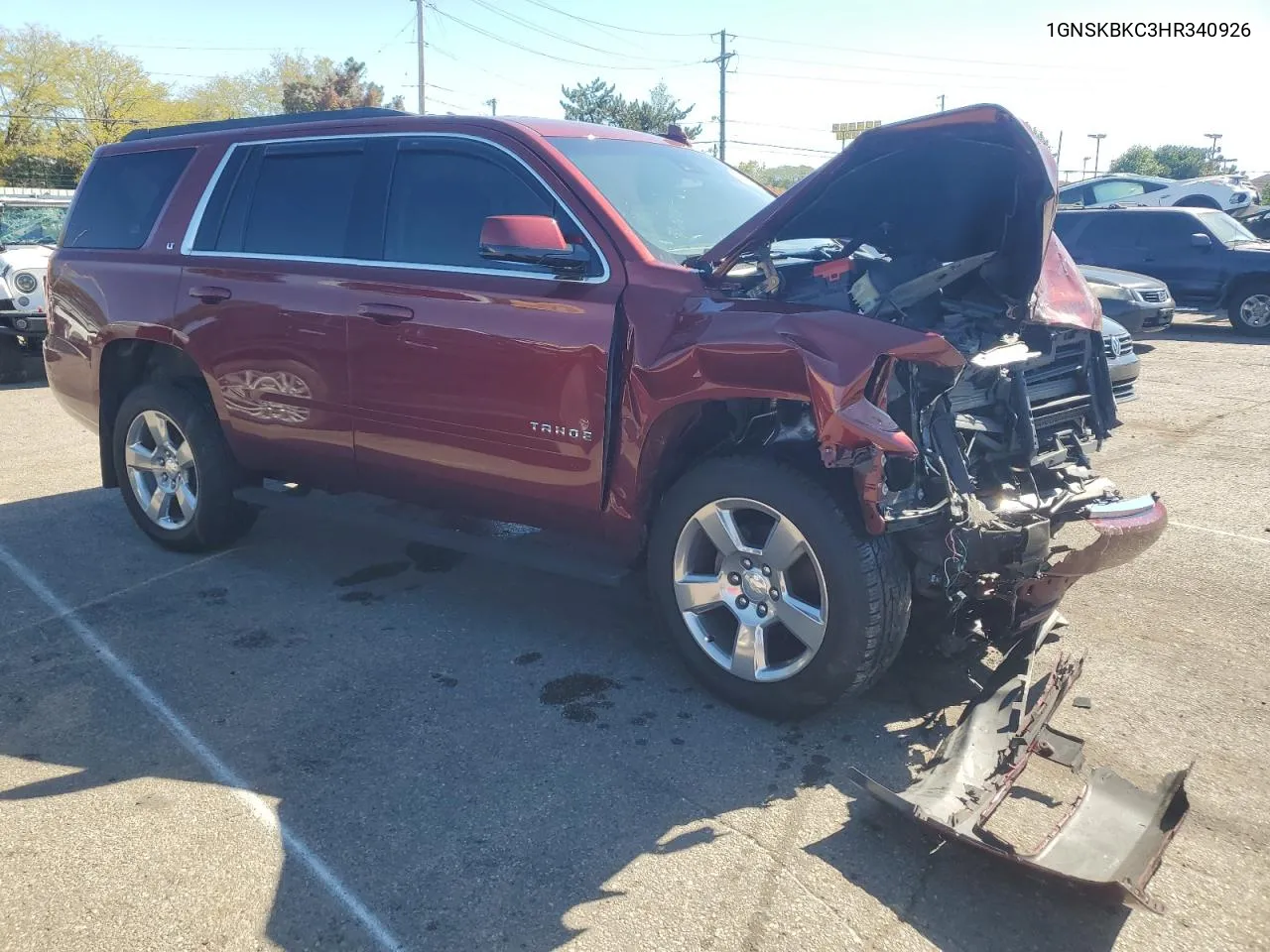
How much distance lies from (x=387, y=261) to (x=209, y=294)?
1126 mm

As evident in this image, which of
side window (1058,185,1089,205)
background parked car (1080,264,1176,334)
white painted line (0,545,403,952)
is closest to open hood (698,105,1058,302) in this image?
white painted line (0,545,403,952)

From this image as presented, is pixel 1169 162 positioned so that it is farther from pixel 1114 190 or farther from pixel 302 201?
pixel 302 201

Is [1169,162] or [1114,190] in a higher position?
[1169,162]

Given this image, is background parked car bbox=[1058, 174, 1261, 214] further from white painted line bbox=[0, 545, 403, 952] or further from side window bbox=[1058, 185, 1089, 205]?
white painted line bbox=[0, 545, 403, 952]

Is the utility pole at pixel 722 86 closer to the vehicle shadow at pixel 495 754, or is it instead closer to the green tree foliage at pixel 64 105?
the green tree foliage at pixel 64 105

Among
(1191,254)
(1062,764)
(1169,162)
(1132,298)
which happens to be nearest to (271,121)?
(1062,764)

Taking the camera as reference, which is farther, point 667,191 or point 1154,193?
point 1154,193

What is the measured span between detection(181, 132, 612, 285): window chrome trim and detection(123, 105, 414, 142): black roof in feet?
0.40

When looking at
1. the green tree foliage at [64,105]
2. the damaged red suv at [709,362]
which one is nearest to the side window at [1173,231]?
the damaged red suv at [709,362]

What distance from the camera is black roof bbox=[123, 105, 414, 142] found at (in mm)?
4666

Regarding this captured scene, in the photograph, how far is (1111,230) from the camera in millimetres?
14852

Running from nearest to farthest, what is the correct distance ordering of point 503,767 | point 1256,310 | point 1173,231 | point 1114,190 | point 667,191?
point 503,767, point 667,191, point 1256,310, point 1173,231, point 1114,190

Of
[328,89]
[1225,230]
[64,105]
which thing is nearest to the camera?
[1225,230]

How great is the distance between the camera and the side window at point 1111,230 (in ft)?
48.1
